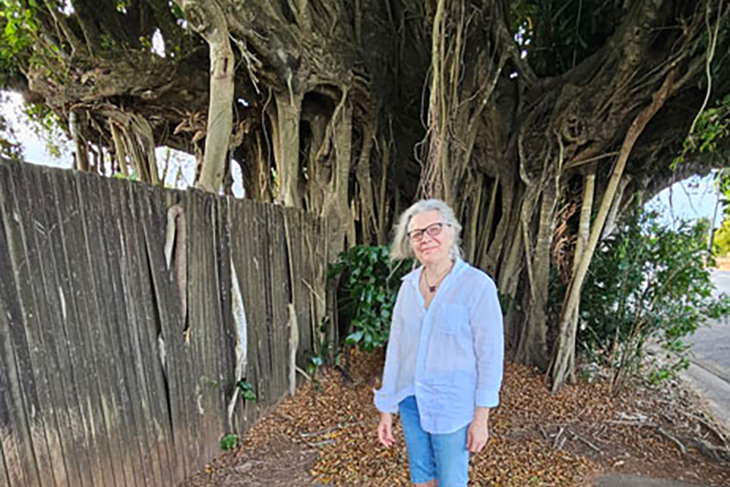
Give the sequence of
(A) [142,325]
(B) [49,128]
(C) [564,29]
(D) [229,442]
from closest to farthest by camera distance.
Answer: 1. (A) [142,325]
2. (D) [229,442]
3. (C) [564,29]
4. (B) [49,128]

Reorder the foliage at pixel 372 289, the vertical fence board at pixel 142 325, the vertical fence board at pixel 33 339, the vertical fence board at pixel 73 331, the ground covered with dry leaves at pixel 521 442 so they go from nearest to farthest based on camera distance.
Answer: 1. the vertical fence board at pixel 33 339
2. the vertical fence board at pixel 73 331
3. the vertical fence board at pixel 142 325
4. the ground covered with dry leaves at pixel 521 442
5. the foliage at pixel 372 289

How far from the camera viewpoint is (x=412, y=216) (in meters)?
1.24

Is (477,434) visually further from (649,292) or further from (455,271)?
(649,292)

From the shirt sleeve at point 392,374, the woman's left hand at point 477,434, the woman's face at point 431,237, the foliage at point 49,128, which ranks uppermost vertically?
the foliage at point 49,128

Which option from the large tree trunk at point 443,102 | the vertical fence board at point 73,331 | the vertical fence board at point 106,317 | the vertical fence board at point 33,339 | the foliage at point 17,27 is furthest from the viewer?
the foliage at point 17,27

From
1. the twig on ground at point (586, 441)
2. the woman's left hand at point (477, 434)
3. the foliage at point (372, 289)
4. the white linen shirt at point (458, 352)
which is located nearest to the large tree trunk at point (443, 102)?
the foliage at point (372, 289)

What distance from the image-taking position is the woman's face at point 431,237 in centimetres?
117

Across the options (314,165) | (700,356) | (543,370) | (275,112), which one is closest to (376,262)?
(314,165)

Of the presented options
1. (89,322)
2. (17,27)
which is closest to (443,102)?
(89,322)

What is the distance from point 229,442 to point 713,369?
14.7ft

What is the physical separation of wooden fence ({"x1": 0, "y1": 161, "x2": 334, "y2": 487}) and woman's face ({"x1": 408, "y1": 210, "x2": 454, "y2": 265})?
109cm

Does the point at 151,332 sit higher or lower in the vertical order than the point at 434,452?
higher

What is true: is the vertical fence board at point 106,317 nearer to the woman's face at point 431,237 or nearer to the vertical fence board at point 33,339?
the vertical fence board at point 33,339

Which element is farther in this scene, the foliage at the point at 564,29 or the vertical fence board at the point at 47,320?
the foliage at the point at 564,29
